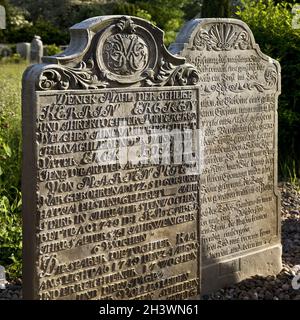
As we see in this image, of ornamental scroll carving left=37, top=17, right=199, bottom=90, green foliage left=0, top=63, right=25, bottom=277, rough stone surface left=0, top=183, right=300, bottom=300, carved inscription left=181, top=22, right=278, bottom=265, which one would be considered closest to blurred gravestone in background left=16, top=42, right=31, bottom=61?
green foliage left=0, top=63, right=25, bottom=277

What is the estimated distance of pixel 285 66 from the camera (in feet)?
28.1

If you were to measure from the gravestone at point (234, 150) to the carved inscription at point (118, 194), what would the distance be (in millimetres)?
518

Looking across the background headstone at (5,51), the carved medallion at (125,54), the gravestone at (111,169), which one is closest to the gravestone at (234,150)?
the gravestone at (111,169)

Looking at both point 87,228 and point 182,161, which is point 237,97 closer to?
point 182,161

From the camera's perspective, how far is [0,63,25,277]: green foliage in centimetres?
532

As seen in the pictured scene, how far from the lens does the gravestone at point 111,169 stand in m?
3.68

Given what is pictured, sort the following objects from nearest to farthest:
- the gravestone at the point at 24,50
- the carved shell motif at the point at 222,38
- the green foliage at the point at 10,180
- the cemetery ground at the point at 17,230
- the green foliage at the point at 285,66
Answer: the carved shell motif at the point at 222,38 → the cemetery ground at the point at 17,230 → the green foliage at the point at 10,180 → the green foliage at the point at 285,66 → the gravestone at the point at 24,50

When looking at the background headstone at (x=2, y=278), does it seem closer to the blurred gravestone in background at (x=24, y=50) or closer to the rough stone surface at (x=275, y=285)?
the rough stone surface at (x=275, y=285)

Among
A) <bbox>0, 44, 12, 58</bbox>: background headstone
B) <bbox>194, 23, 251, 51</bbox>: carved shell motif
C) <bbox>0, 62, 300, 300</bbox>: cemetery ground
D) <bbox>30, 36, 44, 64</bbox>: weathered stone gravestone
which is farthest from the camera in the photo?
<bbox>0, 44, 12, 58</bbox>: background headstone

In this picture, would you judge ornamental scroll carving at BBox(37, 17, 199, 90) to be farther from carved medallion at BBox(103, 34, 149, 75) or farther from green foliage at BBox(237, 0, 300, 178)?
green foliage at BBox(237, 0, 300, 178)

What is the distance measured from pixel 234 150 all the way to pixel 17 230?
2024mm

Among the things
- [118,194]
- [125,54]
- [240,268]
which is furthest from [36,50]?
[118,194]

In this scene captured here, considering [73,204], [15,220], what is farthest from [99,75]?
[15,220]

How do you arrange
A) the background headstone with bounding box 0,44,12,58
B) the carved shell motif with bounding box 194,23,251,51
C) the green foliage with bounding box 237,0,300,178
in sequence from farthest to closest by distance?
the background headstone with bounding box 0,44,12,58 < the green foliage with bounding box 237,0,300,178 < the carved shell motif with bounding box 194,23,251,51
